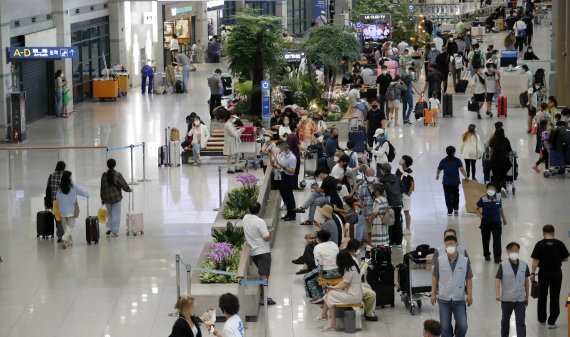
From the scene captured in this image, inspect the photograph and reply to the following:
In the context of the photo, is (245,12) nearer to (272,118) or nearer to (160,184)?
(272,118)

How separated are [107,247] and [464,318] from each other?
8206 mm

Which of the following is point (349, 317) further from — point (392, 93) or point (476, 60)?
point (476, 60)

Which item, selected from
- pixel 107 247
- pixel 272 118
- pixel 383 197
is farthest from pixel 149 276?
pixel 272 118

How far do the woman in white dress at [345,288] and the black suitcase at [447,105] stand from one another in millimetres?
20792

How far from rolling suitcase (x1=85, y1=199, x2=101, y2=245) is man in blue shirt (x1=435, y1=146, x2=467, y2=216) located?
6135 millimetres

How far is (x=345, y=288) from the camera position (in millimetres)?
16203

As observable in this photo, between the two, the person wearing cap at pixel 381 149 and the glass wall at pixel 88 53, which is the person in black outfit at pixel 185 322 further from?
the glass wall at pixel 88 53

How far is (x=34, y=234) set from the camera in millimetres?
22375

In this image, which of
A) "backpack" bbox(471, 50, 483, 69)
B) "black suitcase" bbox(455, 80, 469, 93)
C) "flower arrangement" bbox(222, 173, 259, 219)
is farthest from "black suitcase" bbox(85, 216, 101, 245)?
"backpack" bbox(471, 50, 483, 69)

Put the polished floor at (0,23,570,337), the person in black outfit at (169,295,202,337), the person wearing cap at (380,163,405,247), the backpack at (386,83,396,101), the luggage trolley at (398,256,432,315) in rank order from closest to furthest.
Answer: the person in black outfit at (169,295,202,337)
the polished floor at (0,23,570,337)
the luggage trolley at (398,256,432,315)
the person wearing cap at (380,163,405,247)
the backpack at (386,83,396,101)

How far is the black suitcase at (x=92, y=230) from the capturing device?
70.3ft

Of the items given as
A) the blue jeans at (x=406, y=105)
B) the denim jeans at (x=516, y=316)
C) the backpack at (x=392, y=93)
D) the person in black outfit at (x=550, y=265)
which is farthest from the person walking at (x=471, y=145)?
the denim jeans at (x=516, y=316)

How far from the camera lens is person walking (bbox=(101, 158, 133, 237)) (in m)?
22.0

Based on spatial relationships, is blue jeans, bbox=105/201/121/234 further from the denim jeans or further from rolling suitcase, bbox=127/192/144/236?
the denim jeans
